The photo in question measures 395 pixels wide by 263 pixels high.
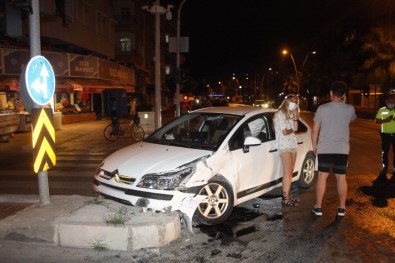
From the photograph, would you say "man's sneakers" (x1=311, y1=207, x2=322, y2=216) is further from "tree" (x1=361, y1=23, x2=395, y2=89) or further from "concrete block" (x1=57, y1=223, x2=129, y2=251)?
"tree" (x1=361, y1=23, x2=395, y2=89)

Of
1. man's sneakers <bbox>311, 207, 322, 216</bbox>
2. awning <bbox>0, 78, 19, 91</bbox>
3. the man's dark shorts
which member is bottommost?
man's sneakers <bbox>311, 207, 322, 216</bbox>

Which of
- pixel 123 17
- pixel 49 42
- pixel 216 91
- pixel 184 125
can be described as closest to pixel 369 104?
pixel 123 17

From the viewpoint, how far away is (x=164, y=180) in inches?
220

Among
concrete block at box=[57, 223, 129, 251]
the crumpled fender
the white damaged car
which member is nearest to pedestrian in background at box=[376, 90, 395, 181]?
the white damaged car

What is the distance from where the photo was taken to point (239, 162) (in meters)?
6.40

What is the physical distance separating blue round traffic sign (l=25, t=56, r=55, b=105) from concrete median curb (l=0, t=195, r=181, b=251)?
5.58 ft

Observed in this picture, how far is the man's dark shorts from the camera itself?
20.8 ft

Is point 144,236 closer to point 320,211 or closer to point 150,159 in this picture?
point 150,159

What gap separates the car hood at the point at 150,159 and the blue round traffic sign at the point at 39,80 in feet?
4.43

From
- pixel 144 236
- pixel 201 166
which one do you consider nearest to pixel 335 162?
pixel 201 166

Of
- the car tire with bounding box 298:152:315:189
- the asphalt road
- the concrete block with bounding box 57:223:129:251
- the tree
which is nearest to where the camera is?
the asphalt road

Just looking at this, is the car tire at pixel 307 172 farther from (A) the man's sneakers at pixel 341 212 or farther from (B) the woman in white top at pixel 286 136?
(A) the man's sneakers at pixel 341 212

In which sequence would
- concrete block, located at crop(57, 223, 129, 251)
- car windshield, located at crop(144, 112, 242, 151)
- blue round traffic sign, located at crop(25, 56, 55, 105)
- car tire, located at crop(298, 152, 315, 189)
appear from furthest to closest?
car tire, located at crop(298, 152, 315, 189), car windshield, located at crop(144, 112, 242, 151), blue round traffic sign, located at crop(25, 56, 55, 105), concrete block, located at crop(57, 223, 129, 251)

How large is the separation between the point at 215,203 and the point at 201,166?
58 centimetres
